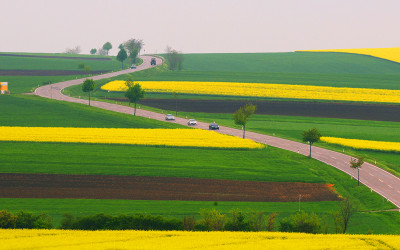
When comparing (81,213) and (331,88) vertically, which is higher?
(331,88)

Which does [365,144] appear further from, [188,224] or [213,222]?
[188,224]

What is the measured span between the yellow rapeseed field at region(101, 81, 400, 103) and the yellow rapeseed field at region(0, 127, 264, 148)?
50.3m

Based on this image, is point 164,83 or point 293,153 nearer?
point 293,153

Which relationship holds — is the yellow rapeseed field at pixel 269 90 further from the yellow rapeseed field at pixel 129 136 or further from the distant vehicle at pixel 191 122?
the yellow rapeseed field at pixel 129 136

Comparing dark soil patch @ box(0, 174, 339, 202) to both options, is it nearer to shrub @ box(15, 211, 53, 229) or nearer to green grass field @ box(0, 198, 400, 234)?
green grass field @ box(0, 198, 400, 234)

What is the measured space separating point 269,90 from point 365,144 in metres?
61.3

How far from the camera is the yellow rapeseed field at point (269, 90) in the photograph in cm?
14812

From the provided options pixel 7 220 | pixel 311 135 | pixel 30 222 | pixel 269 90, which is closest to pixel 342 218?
Result: pixel 30 222

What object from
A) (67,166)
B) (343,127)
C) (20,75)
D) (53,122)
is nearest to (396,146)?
(343,127)

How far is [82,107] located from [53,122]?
14.1 m

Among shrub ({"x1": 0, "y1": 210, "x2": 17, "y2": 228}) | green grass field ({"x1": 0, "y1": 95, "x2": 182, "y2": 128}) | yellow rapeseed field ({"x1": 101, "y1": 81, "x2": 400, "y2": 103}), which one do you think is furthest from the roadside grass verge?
yellow rapeseed field ({"x1": 101, "y1": 81, "x2": 400, "y2": 103})

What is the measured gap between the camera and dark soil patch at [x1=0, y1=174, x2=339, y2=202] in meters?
64.7

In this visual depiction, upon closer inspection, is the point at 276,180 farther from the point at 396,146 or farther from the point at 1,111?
the point at 1,111

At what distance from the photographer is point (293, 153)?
91188 mm
